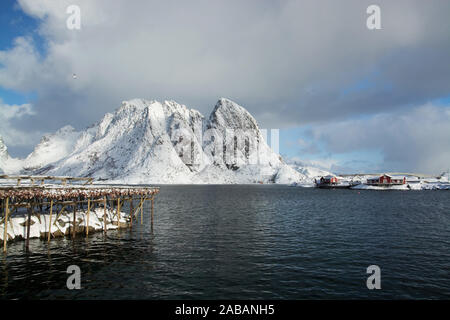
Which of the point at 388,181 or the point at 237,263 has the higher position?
the point at 388,181

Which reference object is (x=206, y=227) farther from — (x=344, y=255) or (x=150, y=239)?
(x=344, y=255)

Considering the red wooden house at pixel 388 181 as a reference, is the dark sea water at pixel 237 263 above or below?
below

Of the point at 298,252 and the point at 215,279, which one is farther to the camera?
the point at 298,252

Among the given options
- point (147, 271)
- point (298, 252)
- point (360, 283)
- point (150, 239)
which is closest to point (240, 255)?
point (298, 252)

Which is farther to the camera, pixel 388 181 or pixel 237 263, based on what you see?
pixel 388 181

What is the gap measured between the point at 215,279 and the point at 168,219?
29.5 m

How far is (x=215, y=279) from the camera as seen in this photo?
1944 cm

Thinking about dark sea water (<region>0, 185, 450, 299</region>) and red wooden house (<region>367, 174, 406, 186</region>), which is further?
red wooden house (<region>367, 174, 406, 186</region>)

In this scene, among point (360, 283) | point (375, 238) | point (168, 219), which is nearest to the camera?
point (360, 283)

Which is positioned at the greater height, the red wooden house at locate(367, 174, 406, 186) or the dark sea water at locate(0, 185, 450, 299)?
the red wooden house at locate(367, 174, 406, 186)

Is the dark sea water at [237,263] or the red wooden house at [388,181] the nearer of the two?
the dark sea water at [237,263]
